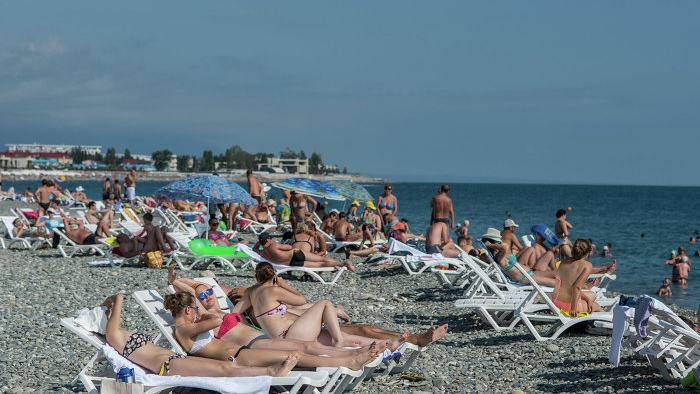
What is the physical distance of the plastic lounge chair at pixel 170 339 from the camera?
4492 mm

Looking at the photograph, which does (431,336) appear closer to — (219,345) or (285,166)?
(219,345)

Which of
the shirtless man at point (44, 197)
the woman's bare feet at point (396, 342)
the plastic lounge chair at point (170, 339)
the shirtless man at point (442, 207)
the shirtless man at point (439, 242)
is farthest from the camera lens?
Result: the shirtless man at point (44, 197)

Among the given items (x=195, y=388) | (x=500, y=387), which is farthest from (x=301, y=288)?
(x=195, y=388)

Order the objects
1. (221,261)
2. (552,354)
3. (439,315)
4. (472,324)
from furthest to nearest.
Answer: (221,261), (439,315), (472,324), (552,354)

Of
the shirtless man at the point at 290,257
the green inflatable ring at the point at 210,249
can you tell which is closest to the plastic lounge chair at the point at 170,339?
the shirtless man at the point at 290,257

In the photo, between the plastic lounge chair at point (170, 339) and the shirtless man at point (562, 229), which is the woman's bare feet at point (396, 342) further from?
the shirtless man at point (562, 229)

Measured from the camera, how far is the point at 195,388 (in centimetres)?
473

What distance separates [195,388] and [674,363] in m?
3.03

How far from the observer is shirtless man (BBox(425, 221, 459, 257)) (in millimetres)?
11874

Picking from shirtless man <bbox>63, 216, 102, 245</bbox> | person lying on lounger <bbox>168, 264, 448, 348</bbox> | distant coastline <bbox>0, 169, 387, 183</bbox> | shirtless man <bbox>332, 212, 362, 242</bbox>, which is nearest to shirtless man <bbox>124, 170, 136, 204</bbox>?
shirtless man <bbox>63, 216, 102, 245</bbox>

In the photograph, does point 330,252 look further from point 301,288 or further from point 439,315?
point 439,315

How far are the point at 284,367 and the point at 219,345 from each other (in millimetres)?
652

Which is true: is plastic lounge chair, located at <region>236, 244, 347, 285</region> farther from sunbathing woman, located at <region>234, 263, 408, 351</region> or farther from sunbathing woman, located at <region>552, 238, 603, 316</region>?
sunbathing woman, located at <region>234, 263, 408, 351</region>

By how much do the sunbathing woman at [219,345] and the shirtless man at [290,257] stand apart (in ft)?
17.4
